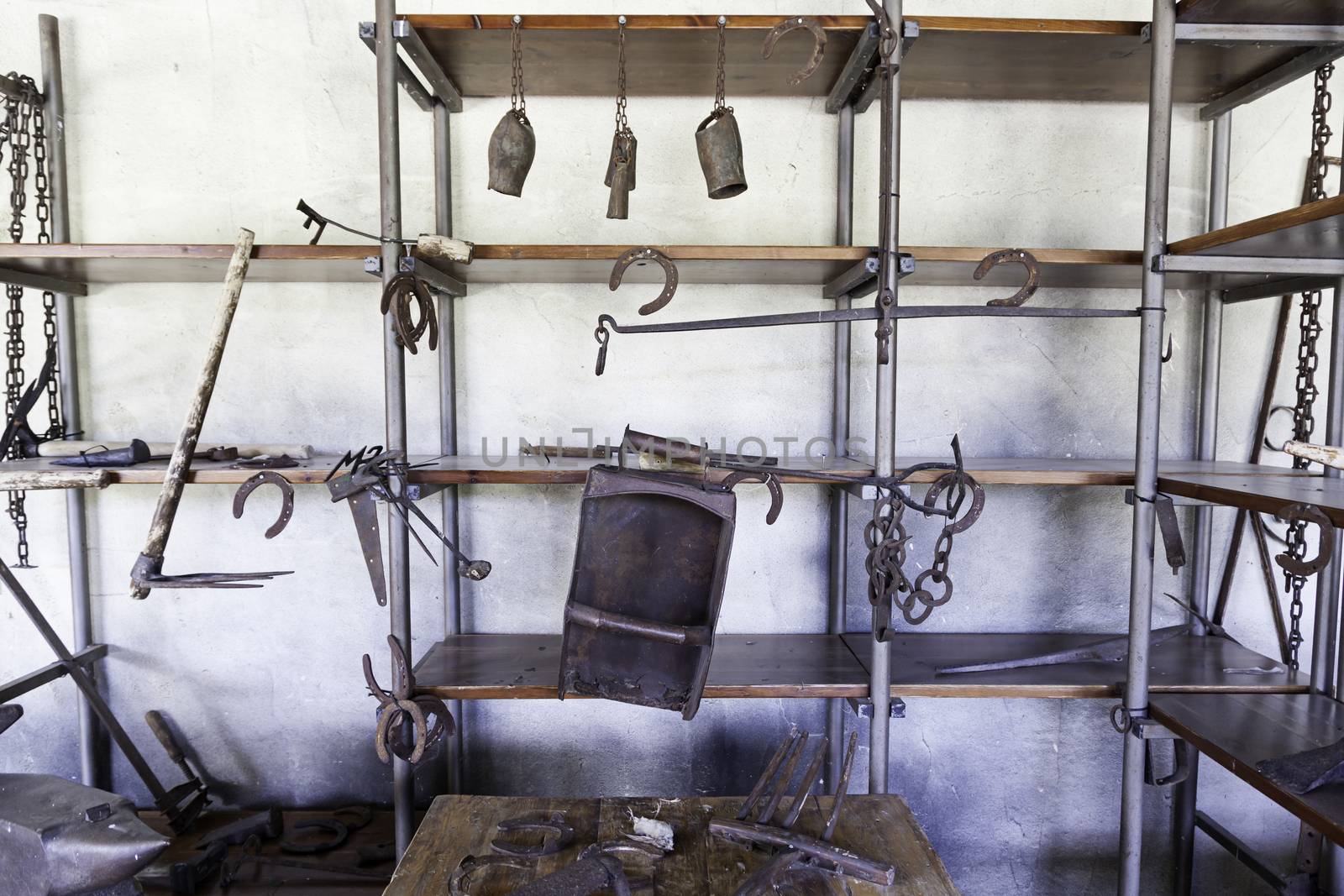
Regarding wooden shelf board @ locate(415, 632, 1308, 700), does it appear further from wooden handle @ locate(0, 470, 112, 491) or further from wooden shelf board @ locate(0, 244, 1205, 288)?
wooden shelf board @ locate(0, 244, 1205, 288)

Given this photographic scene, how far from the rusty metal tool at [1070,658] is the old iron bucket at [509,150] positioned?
1558mm

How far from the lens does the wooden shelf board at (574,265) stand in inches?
63.0

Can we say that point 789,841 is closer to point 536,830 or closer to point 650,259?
point 536,830

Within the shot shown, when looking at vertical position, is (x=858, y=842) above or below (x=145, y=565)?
below

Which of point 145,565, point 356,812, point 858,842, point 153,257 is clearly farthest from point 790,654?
point 153,257

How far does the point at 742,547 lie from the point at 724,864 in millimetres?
894

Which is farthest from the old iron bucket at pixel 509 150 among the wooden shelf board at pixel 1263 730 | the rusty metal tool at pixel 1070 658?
the wooden shelf board at pixel 1263 730

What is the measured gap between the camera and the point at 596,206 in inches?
81.6

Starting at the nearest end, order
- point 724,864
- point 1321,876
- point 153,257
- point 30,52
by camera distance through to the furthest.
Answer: point 724,864 < point 153,257 < point 1321,876 < point 30,52

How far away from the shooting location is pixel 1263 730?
1564 mm

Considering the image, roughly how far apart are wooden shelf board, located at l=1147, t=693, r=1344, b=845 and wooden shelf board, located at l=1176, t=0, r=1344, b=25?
1.51 meters

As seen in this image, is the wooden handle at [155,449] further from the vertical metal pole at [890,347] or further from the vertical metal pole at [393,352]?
the vertical metal pole at [890,347]

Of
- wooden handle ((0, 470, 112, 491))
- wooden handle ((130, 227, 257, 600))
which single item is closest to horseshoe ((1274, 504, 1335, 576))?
wooden handle ((130, 227, 257, 600))

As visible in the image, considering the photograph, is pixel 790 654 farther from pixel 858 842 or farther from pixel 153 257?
pixel 153 257
